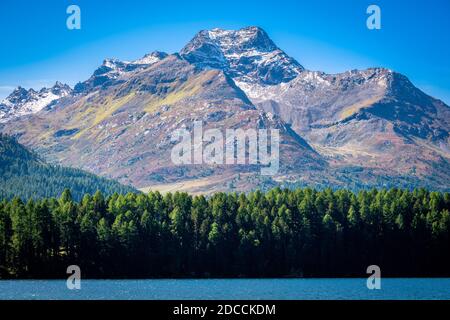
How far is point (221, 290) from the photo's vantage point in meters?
132

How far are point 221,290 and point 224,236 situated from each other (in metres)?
49.2

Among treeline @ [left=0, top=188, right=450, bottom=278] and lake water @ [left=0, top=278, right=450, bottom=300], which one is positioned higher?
treeline @ [left=0, top=188, right=450, bottom=278]

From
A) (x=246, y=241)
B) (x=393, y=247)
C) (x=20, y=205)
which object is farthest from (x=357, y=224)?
(x=20, y=205)

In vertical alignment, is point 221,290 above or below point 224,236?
below

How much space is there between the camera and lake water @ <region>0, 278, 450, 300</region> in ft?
386

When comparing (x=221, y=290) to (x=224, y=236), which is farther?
(x=224, y=236)

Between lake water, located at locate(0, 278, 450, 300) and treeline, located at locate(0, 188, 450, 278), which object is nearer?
lake water, located at locate(0, 278, 450, 300)

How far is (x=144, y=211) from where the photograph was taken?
181 m

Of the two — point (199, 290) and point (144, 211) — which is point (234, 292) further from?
point (144, 211)

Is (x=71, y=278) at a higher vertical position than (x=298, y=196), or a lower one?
lower

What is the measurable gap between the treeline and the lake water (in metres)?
13.7

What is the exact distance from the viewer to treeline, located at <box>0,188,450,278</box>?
163 meters
